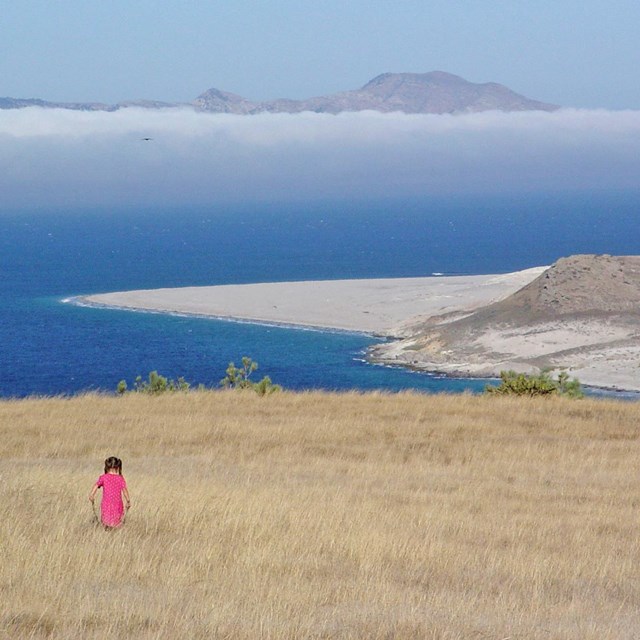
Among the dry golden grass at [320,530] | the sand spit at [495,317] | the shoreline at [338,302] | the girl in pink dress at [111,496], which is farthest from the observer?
the shoreline at [338,302]

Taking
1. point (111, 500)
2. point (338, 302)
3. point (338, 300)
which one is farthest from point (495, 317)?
point (111, 500)

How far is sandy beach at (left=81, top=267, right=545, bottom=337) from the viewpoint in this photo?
95.8m

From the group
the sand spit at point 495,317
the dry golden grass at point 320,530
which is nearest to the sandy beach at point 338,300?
the sand spit at point 495,317

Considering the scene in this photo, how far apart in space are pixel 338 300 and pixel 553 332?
3551 cm

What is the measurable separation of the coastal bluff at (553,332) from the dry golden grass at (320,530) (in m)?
48.1

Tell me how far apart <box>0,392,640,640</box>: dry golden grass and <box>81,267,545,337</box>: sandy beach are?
67425mm

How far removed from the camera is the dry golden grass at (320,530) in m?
7.52

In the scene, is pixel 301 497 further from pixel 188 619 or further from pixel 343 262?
pixel 343 262

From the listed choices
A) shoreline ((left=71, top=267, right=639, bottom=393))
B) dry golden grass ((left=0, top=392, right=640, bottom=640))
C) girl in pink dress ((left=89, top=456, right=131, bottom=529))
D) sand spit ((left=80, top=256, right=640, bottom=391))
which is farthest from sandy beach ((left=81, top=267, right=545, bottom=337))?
girl in pink dress ((left=89, top=456, right=131, bottom=529))

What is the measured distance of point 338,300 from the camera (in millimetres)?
108500

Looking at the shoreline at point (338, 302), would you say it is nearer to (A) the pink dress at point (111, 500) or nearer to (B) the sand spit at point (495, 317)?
(B) the sand spit at point (495, 317)

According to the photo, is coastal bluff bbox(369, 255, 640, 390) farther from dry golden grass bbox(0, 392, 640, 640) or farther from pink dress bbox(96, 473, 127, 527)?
pink dress bbox(96, 473, 127, 527)

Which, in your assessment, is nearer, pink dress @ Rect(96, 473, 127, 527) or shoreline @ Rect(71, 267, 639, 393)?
pink dress @ Rect(96, 473, 127, 527)

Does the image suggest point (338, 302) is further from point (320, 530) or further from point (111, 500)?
point (111, 500)
